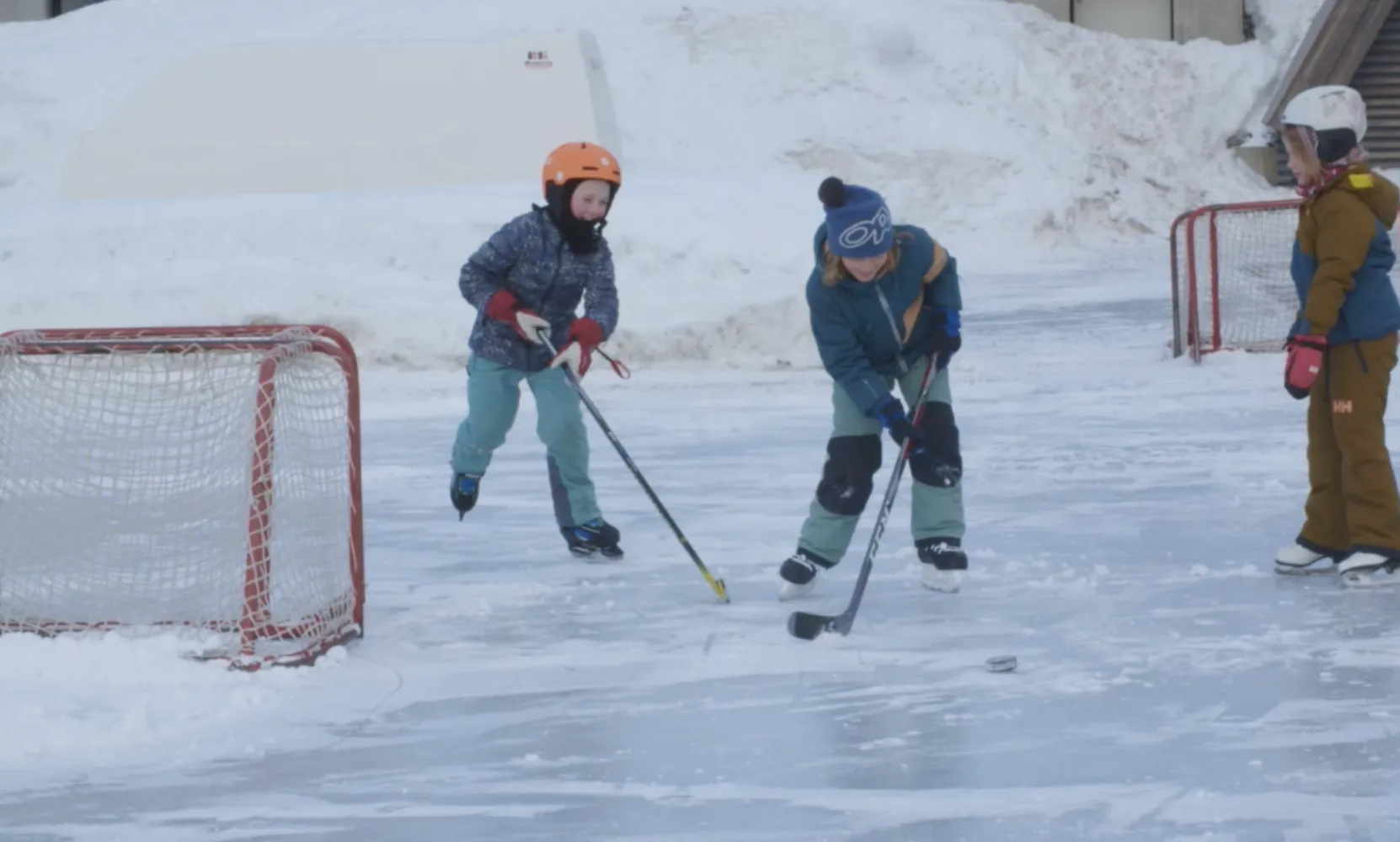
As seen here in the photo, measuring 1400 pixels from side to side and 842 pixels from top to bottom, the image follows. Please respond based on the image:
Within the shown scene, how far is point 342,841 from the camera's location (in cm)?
329

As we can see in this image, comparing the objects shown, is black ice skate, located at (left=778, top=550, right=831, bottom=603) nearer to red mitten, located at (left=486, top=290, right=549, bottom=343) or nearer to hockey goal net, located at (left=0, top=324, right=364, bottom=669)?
red mitten, located at (left=486, top=290, right=549, bottom=343)

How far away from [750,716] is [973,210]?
19.3 m

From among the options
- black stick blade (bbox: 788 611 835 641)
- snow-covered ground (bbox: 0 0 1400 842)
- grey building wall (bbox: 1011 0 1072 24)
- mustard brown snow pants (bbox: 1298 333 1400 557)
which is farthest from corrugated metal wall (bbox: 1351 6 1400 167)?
black stick blade (bbox: 788 611 835 641)

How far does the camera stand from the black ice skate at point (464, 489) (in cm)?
607

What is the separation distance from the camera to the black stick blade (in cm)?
473

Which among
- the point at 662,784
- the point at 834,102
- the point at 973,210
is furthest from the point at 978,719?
the point at 834,102

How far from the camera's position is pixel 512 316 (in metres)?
5.64

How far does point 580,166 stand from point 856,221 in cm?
110

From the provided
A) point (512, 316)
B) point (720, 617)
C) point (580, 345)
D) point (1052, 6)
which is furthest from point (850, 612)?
point (1052, 6)

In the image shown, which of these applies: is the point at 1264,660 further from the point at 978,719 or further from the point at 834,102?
the point at 834,102

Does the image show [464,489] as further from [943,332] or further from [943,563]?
[943,332]

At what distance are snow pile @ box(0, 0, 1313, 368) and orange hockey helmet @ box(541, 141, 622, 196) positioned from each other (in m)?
7.04

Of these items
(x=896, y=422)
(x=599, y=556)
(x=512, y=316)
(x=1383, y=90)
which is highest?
(x=512, y=316)

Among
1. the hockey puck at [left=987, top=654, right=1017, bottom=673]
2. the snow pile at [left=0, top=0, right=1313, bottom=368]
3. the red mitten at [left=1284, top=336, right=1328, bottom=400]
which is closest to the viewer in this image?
the hockey puck at [left=987, top=654, right=1017, bottom=673]
